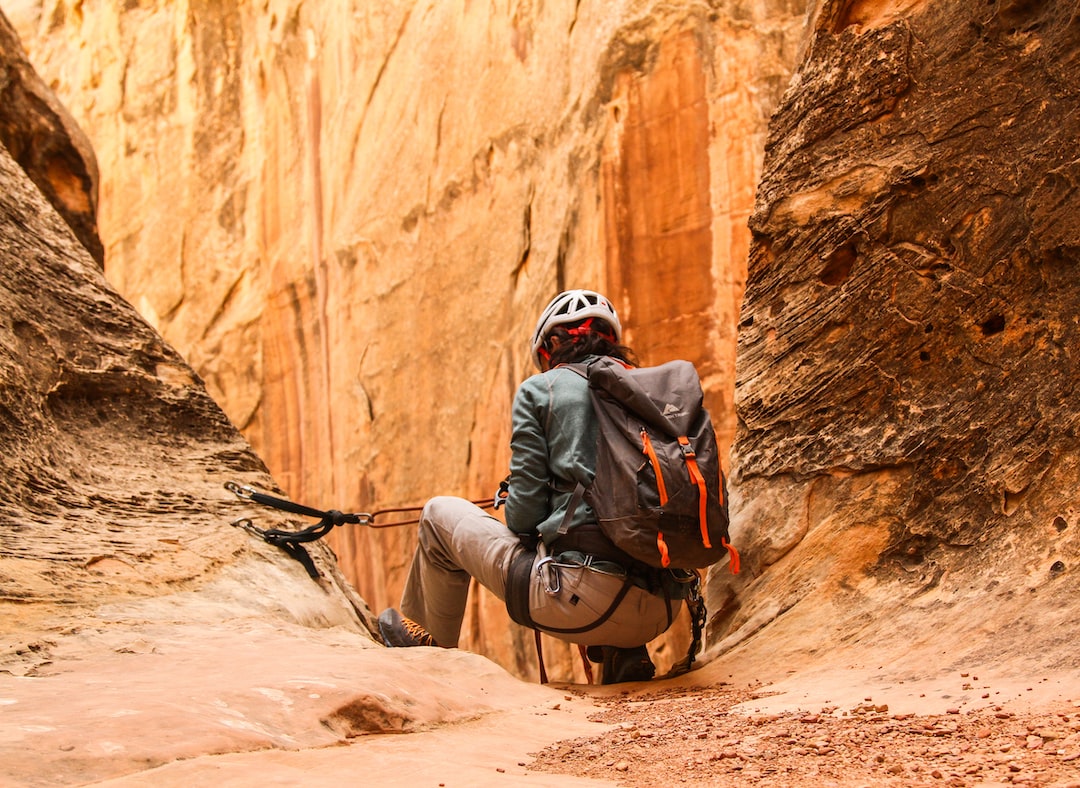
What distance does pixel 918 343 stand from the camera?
13.8 ft

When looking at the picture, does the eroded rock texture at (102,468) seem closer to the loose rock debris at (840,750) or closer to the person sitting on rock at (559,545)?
the person sitting on rock at (559,545)

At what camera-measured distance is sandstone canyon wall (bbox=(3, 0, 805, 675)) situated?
8.86 metres

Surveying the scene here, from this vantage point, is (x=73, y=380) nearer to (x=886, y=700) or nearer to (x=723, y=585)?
(x=723, y=585)

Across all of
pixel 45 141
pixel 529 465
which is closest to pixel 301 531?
pixel 529 465

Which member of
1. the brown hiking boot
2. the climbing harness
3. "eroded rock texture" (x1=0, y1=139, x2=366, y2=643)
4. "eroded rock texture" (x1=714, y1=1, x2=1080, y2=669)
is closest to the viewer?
"eroded rock texture" (x1=714, y1=1, x2=1080, y2=669)

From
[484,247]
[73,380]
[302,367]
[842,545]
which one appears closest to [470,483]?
[484,247]

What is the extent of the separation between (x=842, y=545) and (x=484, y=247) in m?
6.81

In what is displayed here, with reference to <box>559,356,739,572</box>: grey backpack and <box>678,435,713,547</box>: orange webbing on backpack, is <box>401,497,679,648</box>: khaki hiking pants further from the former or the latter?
<box>678,435,713,547</box>: orange webbing on backpack

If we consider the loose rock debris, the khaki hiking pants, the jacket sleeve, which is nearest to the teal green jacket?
the jacket sleeve

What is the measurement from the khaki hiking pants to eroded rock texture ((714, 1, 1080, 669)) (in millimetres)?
544

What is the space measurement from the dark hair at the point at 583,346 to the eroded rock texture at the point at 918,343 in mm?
725

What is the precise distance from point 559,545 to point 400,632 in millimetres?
680

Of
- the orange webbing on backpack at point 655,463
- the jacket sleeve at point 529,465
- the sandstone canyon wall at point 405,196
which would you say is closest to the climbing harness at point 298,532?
the jacket sleeve at point 529,465

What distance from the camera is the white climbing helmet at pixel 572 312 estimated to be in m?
4.44
